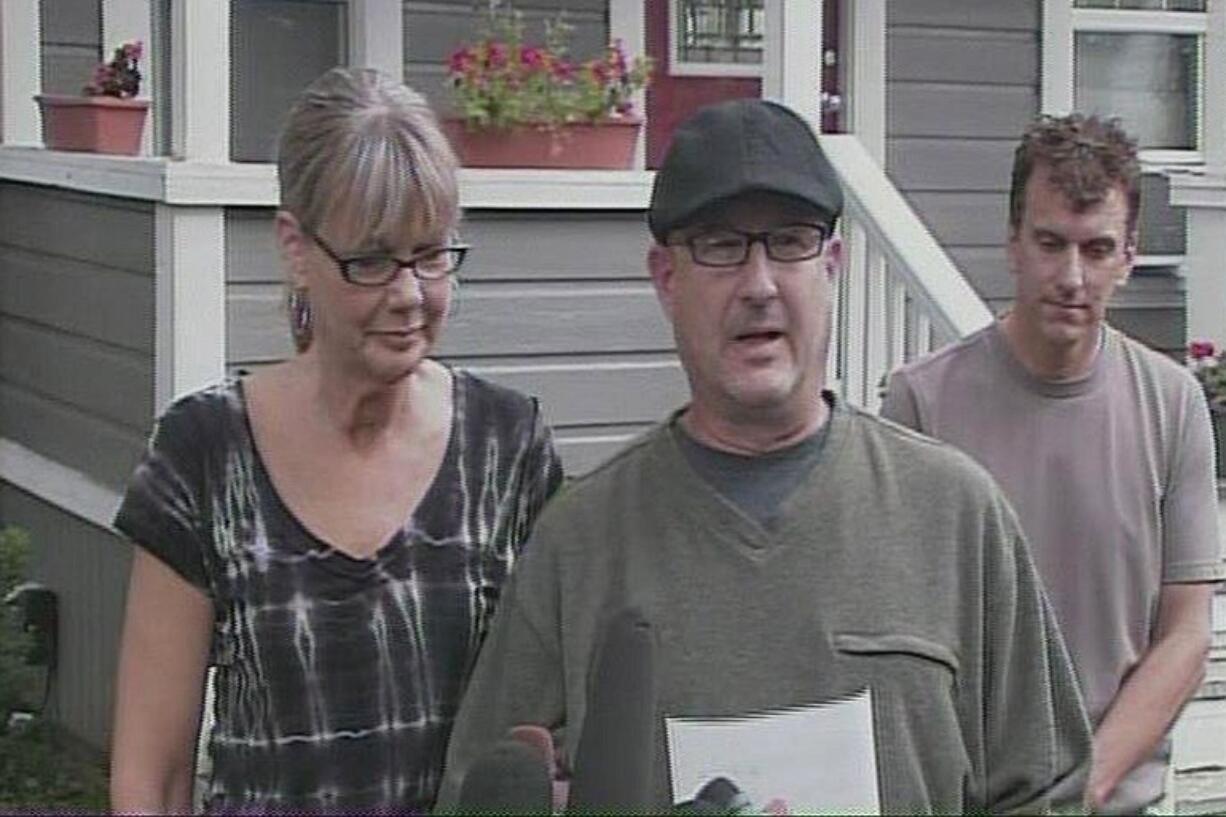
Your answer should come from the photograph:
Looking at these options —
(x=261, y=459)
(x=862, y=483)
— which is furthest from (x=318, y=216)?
(x=862, y=483)

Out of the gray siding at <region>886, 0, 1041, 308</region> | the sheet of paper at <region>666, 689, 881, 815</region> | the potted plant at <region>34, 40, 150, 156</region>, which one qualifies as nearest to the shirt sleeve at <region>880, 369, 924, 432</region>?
the sheet of paper at <region>666, 689, 881, 815</region>

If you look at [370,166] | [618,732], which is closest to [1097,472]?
[370,166]

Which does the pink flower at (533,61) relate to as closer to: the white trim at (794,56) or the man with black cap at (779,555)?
the white trim at (794,56)

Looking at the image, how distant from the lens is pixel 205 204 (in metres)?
5.99

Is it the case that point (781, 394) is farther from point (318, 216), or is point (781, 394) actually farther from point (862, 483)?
point (318, 216)

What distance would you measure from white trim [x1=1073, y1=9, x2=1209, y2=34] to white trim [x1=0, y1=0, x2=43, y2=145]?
4.10 m

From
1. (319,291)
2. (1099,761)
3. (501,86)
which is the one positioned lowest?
(1099,761)

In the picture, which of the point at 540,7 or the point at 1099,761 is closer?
→ the point at 1099,761

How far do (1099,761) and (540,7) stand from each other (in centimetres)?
555

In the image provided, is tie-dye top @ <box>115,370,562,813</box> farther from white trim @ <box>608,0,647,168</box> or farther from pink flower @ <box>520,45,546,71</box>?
white trim @ <box>608,0,647,168</box>

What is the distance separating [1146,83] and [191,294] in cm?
500

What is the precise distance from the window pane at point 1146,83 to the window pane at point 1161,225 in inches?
17.4

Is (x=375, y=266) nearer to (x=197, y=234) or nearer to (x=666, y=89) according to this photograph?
(x=197, y=234)

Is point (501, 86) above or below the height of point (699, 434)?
above
